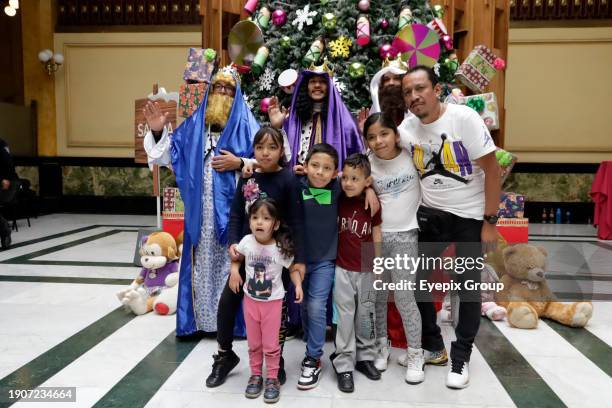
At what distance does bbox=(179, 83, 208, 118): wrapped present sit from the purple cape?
0.59m

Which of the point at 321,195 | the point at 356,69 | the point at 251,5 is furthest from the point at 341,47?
the point at 321,195

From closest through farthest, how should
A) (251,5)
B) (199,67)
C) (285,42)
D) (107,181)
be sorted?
(199,67) → (285,42) → (251,5) → (107,181)

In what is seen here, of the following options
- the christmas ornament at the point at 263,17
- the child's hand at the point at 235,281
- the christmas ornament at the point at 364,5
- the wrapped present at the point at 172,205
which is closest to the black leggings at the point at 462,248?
the child's hand at the point at 235,281

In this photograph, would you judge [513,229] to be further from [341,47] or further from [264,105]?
[264,105]

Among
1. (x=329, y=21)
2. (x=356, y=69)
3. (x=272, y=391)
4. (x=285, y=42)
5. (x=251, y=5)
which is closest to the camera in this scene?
(x=272, y=391)

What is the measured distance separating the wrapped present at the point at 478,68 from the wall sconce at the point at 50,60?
315 inches

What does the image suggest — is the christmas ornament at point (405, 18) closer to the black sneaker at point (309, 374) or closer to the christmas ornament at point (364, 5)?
the christmas ornament at point (364, 5)

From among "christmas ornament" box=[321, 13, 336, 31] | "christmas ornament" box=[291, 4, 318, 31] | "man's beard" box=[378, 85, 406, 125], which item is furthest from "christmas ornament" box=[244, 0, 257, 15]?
"man's beard" box=[378, 85, 406, 125]

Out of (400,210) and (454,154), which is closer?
(454,154)

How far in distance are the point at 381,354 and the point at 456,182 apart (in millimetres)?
996

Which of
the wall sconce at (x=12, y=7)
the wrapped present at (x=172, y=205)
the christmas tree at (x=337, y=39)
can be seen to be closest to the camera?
the christmas tree at (x=337, y=39)

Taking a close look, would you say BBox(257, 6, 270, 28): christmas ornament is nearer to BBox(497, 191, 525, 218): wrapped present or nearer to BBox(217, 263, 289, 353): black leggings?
BBox(497, 191, 525, 218): wrapped present

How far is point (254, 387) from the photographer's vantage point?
2277 mm

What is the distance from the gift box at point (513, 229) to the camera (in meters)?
4.42
